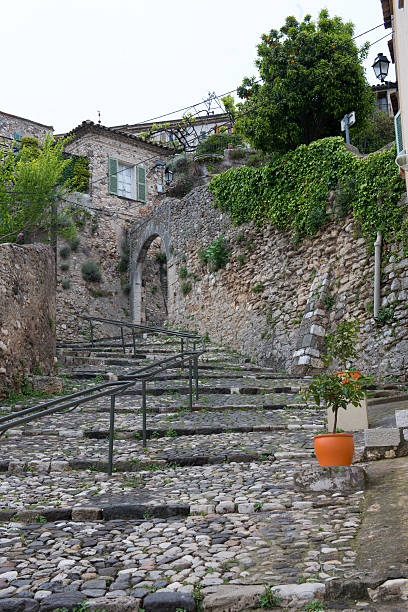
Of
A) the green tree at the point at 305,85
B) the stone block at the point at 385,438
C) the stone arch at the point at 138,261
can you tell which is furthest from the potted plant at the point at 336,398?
the stone arch at the point at 138,261

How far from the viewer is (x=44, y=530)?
3.83 meters

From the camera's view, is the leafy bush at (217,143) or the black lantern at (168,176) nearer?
the leafy bush at (217,143)

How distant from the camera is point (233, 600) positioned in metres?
2.62

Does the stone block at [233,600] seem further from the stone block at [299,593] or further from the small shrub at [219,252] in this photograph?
the small shrub at [219,252]

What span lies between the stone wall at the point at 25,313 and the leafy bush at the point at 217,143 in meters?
11.6

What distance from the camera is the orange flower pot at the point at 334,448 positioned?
436 cm

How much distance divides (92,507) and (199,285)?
13.4m

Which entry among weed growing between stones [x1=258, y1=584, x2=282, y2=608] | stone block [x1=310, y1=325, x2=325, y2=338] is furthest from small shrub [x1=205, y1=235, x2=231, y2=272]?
weed growing between stones [x1=258, y1=584, x2=282, y2=608]

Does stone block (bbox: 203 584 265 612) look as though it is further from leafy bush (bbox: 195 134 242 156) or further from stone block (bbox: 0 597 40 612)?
leafy bush (bbox: 195 134 242 156)

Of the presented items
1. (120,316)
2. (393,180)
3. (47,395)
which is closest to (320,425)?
(47,395)

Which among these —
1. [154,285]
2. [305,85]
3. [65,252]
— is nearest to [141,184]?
[154,285]

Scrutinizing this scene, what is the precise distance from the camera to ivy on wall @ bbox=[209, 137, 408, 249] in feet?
34.9

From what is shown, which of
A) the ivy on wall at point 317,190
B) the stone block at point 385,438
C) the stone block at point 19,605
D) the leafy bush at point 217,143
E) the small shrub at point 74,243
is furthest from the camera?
the leafy bush at point 217,143

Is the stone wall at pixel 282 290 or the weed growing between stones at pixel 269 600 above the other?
the stone wall at pixel 282 290
